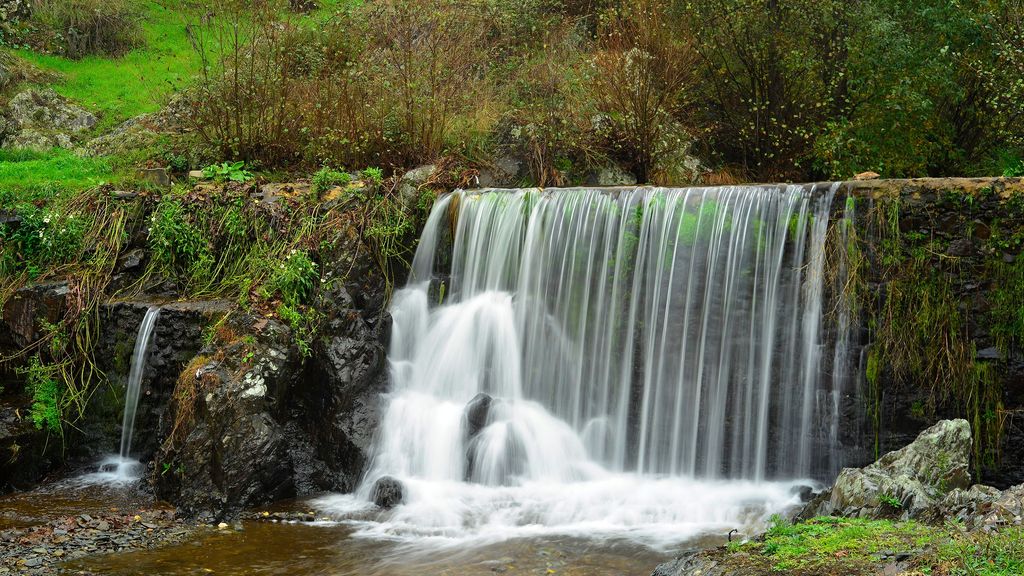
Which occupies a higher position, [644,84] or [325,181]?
[644,84]

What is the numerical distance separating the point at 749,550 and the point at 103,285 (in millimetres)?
7934

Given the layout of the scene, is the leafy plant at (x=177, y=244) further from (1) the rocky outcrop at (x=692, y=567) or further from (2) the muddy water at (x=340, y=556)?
(1) the rocky outcrop at (x=692, y=567)

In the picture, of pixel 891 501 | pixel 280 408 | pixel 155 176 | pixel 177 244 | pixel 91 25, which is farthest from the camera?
pixel 91 25

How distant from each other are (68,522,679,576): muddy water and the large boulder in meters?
1.41

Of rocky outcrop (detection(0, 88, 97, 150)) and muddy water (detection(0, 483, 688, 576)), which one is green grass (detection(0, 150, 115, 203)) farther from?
muddy water (detection(0, 483, 688, 576))

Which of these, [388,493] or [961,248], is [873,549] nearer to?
[961,248]

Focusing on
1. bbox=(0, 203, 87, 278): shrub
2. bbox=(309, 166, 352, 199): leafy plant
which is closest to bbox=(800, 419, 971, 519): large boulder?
bbox=(309, 166, 352, 199): leafy plant

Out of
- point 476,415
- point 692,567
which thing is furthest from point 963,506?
point 476,415

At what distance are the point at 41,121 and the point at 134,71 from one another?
306cm

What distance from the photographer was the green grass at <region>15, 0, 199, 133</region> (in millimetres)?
16188

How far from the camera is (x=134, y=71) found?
1819cm

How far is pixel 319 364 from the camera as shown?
9.00 metres

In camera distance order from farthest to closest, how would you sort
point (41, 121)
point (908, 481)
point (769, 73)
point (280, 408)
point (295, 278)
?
point (41, 121), point (769, 73), point (295, 278), point (280, 408), point (908, 481)

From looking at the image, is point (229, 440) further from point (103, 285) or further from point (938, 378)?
point (938, 378)
